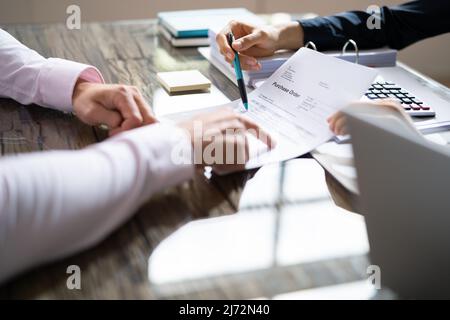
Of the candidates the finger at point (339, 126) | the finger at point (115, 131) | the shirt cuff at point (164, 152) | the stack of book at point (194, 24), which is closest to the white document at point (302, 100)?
the finger at point (339, 126)

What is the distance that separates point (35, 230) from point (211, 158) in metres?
0.31

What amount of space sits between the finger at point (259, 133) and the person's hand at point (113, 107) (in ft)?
0.50

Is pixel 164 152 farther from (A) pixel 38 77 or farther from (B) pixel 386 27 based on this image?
(B) pixel 386 27

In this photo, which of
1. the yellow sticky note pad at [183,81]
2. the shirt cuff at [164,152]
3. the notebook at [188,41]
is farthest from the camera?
the notebook at [188,41]

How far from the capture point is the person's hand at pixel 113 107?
93 centimetres

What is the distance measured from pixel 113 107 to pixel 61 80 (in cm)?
15

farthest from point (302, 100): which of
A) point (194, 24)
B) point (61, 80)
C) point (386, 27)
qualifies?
point (194, 24)

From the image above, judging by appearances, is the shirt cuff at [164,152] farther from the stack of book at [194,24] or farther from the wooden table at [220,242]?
the stack of book at [194,24]

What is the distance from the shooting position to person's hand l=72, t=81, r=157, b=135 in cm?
93

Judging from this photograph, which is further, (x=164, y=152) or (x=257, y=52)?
(x=257, y=52)

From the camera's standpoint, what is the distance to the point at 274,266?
0.65 m

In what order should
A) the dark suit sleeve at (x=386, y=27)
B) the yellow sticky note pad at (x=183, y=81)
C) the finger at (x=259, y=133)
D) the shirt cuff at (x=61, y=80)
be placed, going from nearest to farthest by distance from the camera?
the finger at (x=259, y=133) → the shirt cuff at (x=61, y=80) → the yellow sticky note pad at (x=183, y=81) → the dark suit sleeve at (x=386, y=27)

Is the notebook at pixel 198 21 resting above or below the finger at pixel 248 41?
below

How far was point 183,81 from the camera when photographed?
1.22 metres
